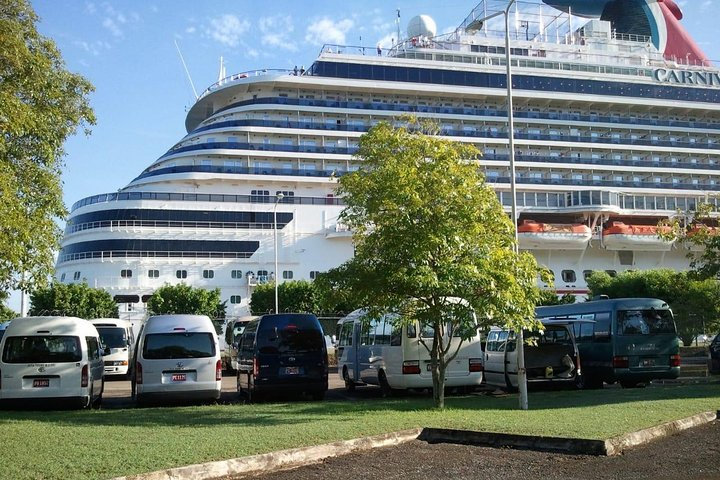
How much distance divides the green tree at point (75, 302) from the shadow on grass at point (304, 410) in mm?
31949

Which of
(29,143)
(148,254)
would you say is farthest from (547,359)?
(148,254)

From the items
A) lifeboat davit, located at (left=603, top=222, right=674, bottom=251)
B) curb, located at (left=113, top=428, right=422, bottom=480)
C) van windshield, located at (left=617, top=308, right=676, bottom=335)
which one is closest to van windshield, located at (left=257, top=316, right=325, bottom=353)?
curb, located at (left=113, top=428, right=422, bottom=480)

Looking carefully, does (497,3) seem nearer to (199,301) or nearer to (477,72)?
(477,72)

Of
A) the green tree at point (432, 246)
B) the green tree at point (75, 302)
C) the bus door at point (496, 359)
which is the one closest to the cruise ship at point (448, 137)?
the green tree at point (75, 302)

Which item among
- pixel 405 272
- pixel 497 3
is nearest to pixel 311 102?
pixel 497 3

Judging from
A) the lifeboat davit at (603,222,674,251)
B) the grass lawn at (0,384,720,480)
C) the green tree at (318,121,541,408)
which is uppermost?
the lifeboat davit at (603,222,674,251)

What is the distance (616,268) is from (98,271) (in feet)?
133

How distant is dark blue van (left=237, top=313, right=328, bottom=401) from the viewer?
52.6ft

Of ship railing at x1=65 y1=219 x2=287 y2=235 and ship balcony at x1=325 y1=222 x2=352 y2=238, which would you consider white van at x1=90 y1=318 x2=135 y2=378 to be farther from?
ship balcony at x1=325 y1=222 x2=352 y2=238

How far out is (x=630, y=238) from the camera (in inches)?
2207

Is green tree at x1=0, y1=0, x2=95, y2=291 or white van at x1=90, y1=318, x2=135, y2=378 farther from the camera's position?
white van at x1=90, y1=318, x2=135, y2=378

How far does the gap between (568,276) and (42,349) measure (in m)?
49.4

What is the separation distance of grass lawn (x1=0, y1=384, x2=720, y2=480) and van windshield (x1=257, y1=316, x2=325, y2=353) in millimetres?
1624

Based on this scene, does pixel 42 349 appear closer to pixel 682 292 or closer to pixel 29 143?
pixel 29 143
